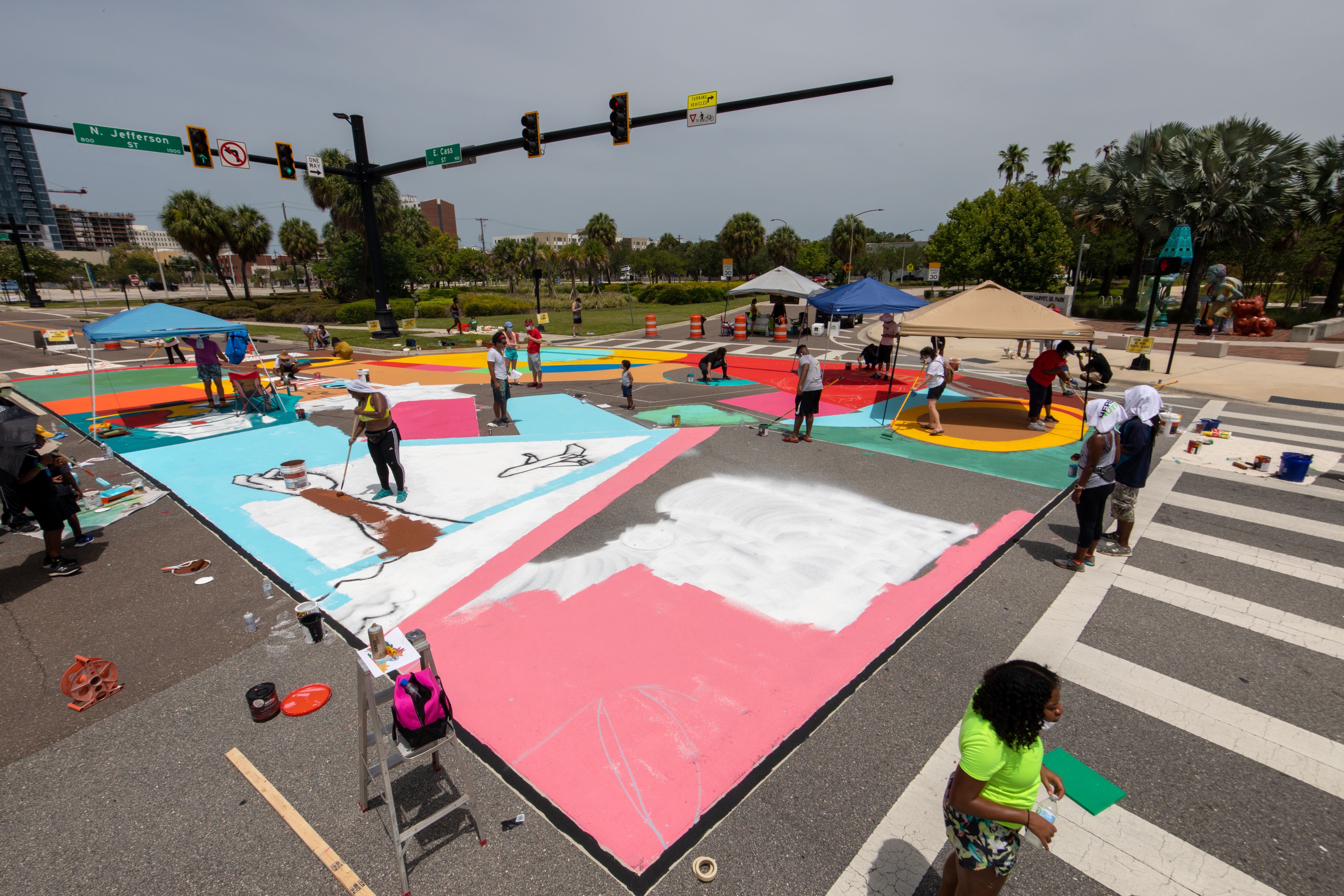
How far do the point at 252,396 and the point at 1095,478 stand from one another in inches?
692

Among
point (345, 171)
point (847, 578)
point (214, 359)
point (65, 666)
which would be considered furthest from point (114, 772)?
point (345, 171)

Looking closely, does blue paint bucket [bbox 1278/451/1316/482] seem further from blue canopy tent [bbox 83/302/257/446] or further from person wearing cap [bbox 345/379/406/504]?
blue canopy tent [bbox 83/302/257/446]

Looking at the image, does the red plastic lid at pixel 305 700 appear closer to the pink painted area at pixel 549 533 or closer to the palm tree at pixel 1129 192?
the pink painted area at pixel 549 533

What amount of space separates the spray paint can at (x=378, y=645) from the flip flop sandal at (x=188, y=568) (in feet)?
16.7

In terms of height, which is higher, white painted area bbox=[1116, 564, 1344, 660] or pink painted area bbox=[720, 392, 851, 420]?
pink painted area bbox=[720, 392, 851, 420]

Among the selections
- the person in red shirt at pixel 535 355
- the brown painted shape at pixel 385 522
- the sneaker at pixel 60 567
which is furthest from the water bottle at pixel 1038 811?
the person in red shirt at pixel 535 355

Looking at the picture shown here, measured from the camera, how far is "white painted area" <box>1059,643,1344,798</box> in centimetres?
401

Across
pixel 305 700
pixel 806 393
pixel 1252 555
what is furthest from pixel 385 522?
pixel 1252 555

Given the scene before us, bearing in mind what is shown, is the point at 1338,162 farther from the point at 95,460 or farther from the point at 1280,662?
the point at 95,460

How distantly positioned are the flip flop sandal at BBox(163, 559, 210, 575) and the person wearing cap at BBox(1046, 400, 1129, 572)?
10.3m

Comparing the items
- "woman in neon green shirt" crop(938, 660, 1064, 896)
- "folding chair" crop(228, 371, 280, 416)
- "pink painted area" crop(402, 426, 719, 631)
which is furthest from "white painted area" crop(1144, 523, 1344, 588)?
"folding chair" crop(228, 371, 280, 416)

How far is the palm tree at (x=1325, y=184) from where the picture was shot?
2780 cm

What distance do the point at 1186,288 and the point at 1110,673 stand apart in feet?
92.4

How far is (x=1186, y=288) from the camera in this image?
2442 centimetres
